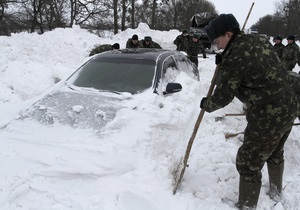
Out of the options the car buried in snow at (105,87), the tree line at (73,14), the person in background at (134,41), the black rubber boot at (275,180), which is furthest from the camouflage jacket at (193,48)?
the tree line at (73,14)

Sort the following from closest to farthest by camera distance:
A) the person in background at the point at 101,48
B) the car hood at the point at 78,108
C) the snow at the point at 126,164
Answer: the snow at the point at 126,164, the car hood at the point at 78,108, the person in background at the point at 101,48

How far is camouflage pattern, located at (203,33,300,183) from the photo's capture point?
259cm

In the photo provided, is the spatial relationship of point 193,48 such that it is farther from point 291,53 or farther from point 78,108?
point 78,108

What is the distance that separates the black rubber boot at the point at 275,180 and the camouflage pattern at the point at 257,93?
0.47m

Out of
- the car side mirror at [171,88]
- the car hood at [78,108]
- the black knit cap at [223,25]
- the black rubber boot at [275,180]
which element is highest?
the black knit cap at [223,25]

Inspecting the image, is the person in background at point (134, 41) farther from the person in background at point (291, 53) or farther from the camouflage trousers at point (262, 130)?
the camouflage trousers at point (262, 130)

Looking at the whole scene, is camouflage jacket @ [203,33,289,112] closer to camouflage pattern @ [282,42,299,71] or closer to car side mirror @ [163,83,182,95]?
car side mirror @ [163,83,182,95]

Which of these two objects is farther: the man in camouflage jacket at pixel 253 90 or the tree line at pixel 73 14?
the tree line at pixel 73 14

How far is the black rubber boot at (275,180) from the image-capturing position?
3.28 m

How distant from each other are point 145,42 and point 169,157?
5.78 m

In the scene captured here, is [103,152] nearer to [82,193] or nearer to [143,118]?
[82,193]

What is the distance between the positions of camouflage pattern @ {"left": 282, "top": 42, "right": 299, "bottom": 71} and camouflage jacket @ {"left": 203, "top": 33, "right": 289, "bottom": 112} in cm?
660

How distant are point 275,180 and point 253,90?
1.26 meters

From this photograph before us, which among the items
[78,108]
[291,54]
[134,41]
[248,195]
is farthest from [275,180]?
[291,54]
